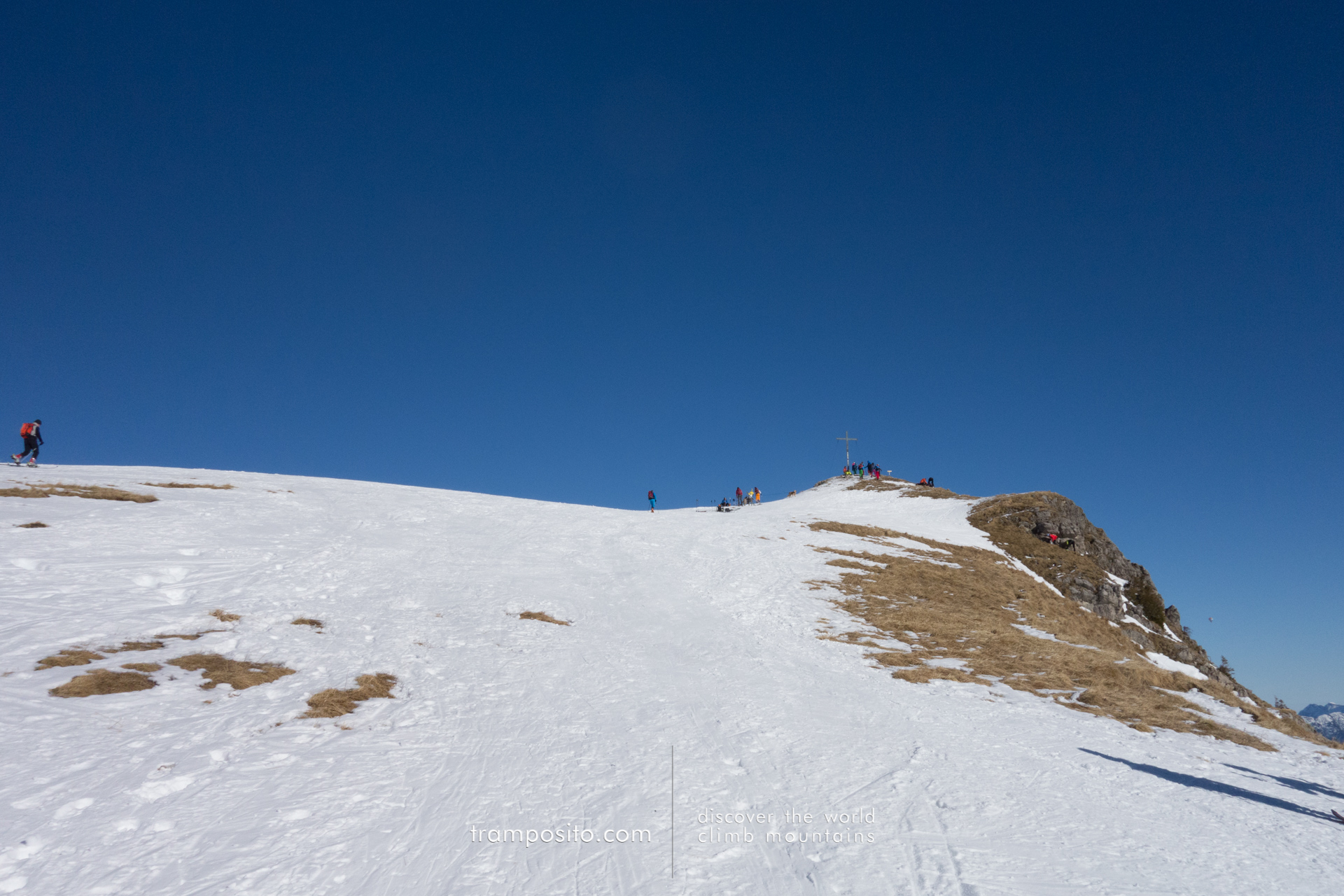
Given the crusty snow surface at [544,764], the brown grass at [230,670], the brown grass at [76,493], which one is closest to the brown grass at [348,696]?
the crusty snow surface at [544,764]

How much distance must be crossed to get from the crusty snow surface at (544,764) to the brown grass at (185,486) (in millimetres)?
8039

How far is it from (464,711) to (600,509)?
29187 mm

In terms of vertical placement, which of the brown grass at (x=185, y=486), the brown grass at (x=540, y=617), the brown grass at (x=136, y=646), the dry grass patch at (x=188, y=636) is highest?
the brown grass at (x=185, y=486)

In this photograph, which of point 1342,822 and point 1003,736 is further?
point 1003,736

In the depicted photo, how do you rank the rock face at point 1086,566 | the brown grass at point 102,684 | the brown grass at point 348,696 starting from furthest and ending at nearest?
the rock face at point 1086,566 < the brown grass at point 348,696 < the brown grass at point 102,684

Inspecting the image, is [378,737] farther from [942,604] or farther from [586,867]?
[942,604]

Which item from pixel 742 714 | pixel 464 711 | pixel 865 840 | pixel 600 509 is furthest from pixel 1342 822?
pixel 600 509

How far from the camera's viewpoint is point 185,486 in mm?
27125

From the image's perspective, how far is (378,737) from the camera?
9078 millimetres

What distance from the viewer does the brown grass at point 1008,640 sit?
13242mm

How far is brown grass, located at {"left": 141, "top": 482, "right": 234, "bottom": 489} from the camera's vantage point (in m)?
26.1

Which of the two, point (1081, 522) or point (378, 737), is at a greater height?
point (1081, 522)

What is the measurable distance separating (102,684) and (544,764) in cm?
733

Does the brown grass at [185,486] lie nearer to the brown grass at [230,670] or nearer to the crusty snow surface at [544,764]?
the crusty snow surface at [544,764]
